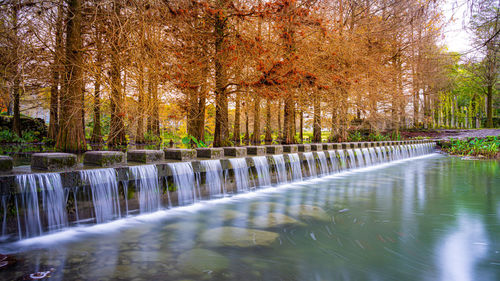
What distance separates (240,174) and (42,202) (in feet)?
13.4

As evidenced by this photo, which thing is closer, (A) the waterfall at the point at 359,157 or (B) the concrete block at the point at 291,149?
(B) the concrete block at the point at 291,149

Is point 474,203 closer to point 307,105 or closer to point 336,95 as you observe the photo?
point 307,105

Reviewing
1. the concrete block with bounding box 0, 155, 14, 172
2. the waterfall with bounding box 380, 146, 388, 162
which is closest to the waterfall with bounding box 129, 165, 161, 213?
the concrete block with bounding box 0, 155, 14, 172

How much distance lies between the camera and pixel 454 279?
3434 millimetres

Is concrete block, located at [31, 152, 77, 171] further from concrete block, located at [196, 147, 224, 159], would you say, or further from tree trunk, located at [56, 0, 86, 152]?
tree trunk, located at [56, 0, 86, 152]

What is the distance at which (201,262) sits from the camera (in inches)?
144

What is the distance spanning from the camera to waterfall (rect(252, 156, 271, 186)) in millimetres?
7685

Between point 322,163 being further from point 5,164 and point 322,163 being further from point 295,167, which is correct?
point 5,164

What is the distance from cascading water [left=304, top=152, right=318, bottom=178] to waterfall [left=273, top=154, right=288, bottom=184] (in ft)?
3.90

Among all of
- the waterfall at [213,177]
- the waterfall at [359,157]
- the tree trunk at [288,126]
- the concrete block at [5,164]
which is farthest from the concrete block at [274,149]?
the tree trunk at [288,126]

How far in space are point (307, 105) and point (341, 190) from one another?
6302 millimetres

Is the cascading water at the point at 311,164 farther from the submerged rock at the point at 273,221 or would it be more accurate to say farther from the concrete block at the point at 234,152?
→ the submerged rock at the point at 273,221

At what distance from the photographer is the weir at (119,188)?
391 centimetres

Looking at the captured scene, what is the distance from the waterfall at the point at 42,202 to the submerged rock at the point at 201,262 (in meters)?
1.91
